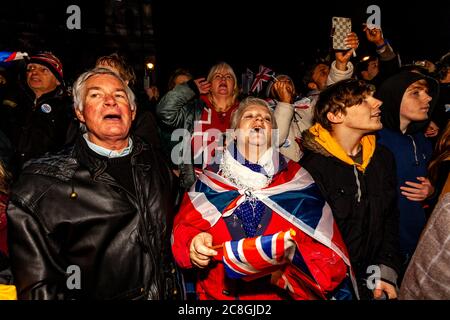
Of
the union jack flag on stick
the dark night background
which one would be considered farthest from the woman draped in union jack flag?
the dark night background

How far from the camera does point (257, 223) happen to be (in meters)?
2.57

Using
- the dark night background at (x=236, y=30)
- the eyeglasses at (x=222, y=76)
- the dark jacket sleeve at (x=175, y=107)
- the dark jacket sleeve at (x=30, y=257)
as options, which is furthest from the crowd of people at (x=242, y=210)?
the dark night background at (x=236, y=30)

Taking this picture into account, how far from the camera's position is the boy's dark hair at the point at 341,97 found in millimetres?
3113

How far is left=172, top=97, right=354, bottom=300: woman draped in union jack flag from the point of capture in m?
2.24

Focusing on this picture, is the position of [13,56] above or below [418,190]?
above

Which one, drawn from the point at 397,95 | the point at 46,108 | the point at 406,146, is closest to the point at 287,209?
the point at 406,146

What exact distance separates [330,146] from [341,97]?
53cm

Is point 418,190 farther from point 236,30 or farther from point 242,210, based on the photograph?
point 236,30

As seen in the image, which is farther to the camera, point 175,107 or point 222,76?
point 222,76

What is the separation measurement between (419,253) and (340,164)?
1.21 metres

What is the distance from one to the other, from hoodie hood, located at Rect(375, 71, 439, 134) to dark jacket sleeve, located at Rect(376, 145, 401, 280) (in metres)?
0.62

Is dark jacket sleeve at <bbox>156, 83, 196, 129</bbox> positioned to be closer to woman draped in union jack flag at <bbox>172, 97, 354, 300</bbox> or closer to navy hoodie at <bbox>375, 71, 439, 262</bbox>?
woman draped in union jack flag at <bbox>172, 97, 354, 300</bbox>

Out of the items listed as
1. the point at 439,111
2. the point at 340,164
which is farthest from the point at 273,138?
the point at 439,111

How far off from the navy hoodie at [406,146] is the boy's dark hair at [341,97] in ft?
1.71
